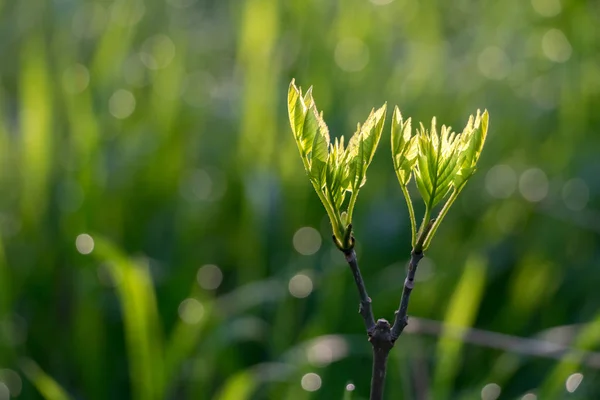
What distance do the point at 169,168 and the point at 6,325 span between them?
479 millimetres

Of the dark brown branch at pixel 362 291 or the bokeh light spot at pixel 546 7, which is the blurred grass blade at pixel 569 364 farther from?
the bokeh light spot at pixel 546 7

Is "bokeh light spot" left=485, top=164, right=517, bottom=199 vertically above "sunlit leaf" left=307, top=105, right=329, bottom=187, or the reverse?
"sunlit leaf" left=307, top=105, right=329, bottom=187

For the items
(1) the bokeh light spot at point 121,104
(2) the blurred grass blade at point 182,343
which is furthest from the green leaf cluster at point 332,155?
(1) the bokeh light spot at point 121,104

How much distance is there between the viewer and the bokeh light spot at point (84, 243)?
1412mm

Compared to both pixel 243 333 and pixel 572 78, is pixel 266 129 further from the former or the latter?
pixel 572 78

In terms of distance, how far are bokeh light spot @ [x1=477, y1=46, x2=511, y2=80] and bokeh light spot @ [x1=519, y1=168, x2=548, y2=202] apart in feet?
1.19

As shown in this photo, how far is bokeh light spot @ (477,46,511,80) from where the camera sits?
1.97m

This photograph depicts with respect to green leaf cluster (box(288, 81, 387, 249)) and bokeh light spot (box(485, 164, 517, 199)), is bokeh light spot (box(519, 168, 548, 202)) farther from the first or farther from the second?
green leaf cluster (box(288, 81, 387, 249))

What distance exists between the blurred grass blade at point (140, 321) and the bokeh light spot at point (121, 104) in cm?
63

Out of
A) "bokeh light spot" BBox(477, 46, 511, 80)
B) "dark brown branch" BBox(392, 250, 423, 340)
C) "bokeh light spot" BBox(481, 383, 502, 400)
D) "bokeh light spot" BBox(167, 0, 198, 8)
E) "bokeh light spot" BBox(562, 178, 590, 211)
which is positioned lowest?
"bokeh light spot" BBox(481, 383, 502, 400)

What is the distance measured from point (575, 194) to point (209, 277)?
717 millimetres

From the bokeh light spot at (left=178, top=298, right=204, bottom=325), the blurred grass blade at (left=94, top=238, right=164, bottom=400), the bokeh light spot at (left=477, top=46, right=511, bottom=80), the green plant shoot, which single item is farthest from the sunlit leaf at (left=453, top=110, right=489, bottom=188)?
the bokeh light spot at (left=477, top=46, right=511, bottom=80)

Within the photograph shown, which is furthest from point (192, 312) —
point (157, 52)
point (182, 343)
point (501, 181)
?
point (157, 52)

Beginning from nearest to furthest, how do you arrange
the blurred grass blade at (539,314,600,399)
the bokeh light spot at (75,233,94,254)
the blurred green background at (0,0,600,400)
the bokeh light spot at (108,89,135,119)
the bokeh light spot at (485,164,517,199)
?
1. the blurred grass blade at (539,314,600,399)
2. the blurred green background at (0,0,600,400)
3. the bokeh light spot at (75,233,94,254)
4. the bokeh light spot at (485,164,517,199)
5. the bokeh light spot at (108,89,135,119)
